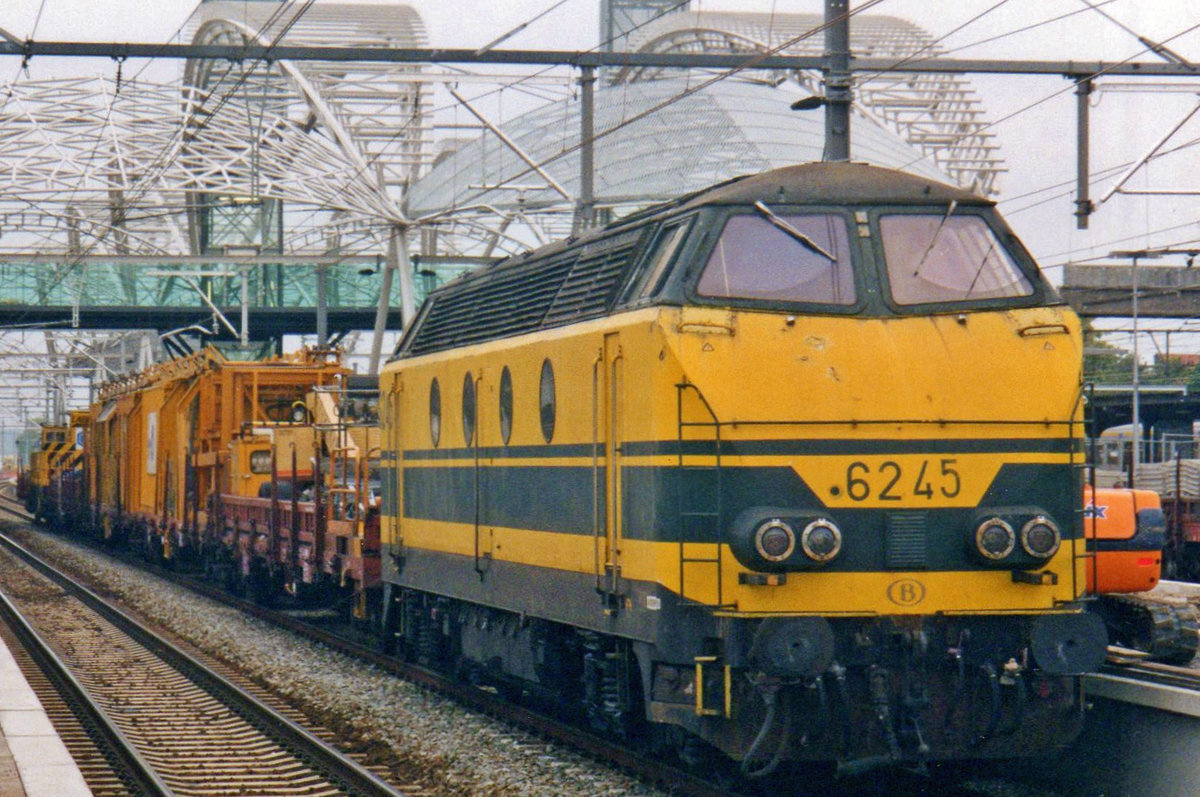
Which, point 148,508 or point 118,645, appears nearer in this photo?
point 118,645

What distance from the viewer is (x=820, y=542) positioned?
33.9 feet

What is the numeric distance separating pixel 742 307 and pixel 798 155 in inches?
2938

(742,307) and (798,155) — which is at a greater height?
(798,155)

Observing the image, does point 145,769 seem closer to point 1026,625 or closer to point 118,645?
point 1026,625

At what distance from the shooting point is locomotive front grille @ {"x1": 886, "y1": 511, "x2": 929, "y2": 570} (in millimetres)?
10508

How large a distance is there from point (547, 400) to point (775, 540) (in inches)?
126

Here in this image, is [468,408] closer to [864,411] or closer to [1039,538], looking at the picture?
[864,411]

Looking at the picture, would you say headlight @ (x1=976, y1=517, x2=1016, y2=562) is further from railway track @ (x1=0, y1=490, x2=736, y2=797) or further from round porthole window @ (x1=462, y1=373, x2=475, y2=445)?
round porthole window @ (x1=462, y1=373, x2=475, y2=445)

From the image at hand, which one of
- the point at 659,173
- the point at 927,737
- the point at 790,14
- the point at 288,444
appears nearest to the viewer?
the point at 927,737

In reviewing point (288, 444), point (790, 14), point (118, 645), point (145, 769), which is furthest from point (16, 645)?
point (790, 14)

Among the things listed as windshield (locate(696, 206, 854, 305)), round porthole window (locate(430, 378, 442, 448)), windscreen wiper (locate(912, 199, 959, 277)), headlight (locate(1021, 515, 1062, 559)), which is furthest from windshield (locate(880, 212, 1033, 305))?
round porthole window (locate(430, 378, 442, 448))

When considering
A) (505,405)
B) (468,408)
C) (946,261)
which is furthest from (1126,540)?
(468,408)

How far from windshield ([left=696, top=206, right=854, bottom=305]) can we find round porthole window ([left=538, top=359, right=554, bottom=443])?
89.2 inches

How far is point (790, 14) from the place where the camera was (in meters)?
112
